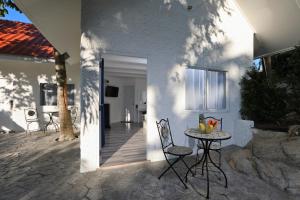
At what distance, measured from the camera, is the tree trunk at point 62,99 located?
18.3 feet

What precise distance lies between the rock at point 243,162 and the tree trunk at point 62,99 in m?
4.64

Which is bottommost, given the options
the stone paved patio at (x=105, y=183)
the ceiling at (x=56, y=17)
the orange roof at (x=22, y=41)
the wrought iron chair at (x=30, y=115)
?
the stone paved patio at (x=105, y=183)

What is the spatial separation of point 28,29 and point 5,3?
183 inches

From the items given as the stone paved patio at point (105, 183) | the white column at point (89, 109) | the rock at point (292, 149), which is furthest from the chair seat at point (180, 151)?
the rock at point (292, 149)

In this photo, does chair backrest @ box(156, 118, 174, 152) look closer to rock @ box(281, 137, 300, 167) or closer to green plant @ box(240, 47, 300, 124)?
rock @ box(281, 137, 300, 167)

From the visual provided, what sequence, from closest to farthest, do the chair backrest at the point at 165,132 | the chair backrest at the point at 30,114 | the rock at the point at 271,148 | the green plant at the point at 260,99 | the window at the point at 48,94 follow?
1. the rock at the point at 271,148
2. the chair backrest at the point at 165,132
3. the green plant at the point at 260,99
4. the chair backrest at the point at 30,114
5. the window at the point at 48,94

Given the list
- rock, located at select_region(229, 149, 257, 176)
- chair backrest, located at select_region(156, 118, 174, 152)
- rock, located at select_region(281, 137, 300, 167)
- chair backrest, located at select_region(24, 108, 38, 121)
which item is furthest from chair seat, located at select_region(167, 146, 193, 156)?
chair backrest, located at select_region(24, 108, 38, 121)

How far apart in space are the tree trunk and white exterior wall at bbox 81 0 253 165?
8.87 ft

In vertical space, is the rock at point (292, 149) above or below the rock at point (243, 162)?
above

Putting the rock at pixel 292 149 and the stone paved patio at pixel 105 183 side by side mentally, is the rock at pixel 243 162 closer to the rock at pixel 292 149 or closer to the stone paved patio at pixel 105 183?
the stone paved patio at pixel 105 183

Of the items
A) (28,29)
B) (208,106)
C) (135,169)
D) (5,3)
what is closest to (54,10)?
(5,3)

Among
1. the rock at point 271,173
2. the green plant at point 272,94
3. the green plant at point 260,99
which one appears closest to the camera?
the rock at point 271,173

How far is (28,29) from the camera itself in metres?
8.43

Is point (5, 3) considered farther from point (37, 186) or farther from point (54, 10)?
point (37, 186)
